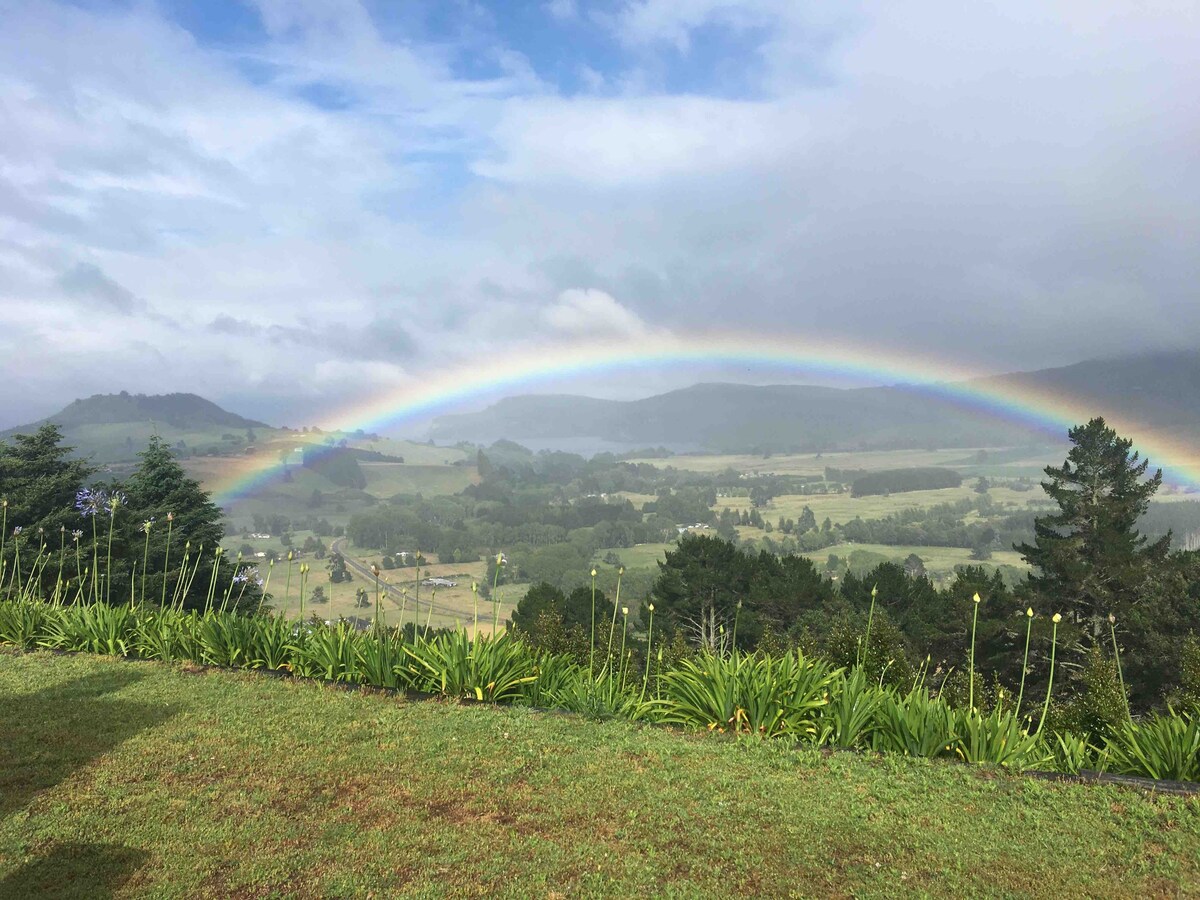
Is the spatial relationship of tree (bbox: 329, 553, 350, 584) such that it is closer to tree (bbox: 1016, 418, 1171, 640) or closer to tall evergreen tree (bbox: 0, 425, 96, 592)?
tall evergreen tree (bbox: 0, 425, 96, 592)

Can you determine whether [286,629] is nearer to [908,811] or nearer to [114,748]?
[114,748]

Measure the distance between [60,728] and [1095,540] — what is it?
4125 cm

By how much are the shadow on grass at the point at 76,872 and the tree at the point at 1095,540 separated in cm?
3548

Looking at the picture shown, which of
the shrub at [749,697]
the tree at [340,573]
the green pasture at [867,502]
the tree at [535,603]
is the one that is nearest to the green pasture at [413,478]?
the green pasture at [867,502]

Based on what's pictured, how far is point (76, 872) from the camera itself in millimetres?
3641

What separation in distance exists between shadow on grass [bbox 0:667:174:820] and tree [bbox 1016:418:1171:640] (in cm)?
3461

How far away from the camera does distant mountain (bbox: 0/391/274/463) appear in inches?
4618

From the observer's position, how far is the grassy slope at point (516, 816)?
3.66 metres

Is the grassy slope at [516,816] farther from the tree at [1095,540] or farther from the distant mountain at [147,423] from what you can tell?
the distant mountain at [147,423]

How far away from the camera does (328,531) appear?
371 ft

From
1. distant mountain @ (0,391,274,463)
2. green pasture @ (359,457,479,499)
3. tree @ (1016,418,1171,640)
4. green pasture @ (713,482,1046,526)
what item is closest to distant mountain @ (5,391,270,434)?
distant mountain @ (0,391,274,463)

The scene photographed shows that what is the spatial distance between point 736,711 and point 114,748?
4.39 metres

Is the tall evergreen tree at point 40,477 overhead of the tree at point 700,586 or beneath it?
overhead

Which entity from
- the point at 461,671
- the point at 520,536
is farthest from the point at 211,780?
the point at 520,536
